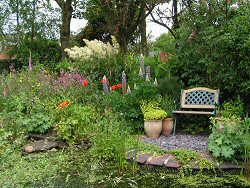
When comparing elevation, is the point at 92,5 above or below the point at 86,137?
above

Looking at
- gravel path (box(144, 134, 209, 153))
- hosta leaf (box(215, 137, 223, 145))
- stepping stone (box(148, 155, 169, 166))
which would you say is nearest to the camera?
hosta leaf (box(215, 137, 223, 145))

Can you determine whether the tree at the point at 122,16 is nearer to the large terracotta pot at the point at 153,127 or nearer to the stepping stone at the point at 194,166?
the large terracotta pot at the point at 153,127

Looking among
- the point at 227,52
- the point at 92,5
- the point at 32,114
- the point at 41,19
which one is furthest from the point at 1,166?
the point at 41,19

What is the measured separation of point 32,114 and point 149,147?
2316mm

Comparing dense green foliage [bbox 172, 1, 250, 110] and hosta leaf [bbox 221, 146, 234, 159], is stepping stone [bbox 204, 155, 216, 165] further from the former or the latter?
dense green foliage [bbox 172, 1, 250, 110]

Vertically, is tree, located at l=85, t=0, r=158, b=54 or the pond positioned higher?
tree, located at l=85, t=0, r=158, b=54

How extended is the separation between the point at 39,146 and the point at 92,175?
1.57m

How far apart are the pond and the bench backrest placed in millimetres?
1967

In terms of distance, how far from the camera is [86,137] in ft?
18.4

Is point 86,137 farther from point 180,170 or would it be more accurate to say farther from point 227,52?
point 227,52

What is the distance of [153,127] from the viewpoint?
5.82 metres

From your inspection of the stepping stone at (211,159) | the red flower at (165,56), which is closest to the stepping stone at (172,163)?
the stepping stone at (211,159)

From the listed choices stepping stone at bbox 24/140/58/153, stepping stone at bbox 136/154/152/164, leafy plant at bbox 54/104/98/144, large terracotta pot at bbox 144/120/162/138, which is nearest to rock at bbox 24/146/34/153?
stepping stone at bbox 24/140/58/153

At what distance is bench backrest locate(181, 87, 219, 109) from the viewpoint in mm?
5961
